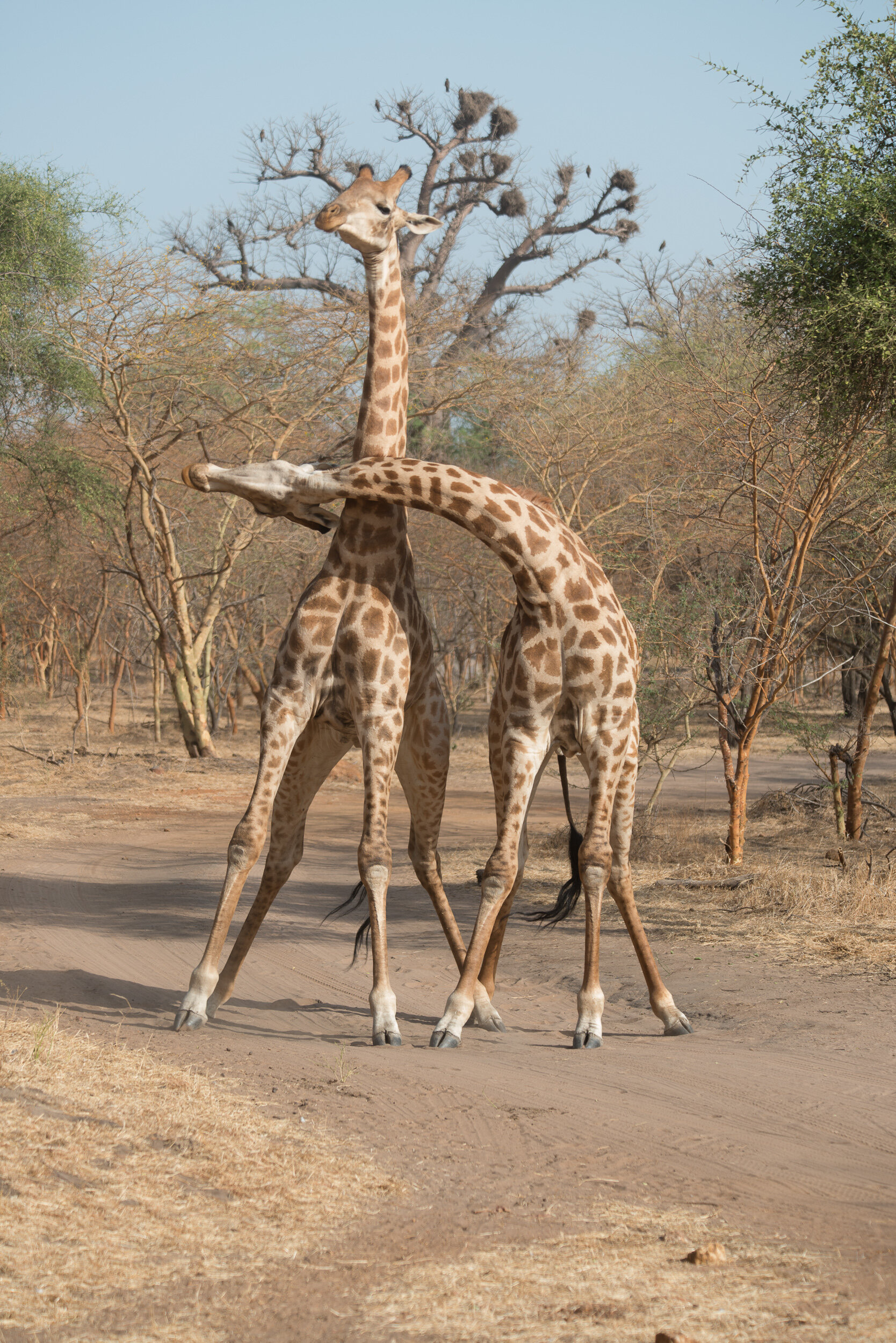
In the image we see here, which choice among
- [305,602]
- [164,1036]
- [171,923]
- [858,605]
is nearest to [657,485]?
[858,605]

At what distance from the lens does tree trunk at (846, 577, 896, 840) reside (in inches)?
350

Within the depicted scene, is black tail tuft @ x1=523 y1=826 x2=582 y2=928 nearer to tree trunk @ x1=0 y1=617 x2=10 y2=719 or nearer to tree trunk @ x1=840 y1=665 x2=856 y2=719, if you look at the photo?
tree trunk @ x1=840 y1=665 x2=856 y2=719

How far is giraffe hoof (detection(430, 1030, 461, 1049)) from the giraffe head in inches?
145

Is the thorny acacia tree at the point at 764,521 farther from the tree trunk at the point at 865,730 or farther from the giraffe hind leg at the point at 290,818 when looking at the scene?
the giraffe hind leg at the point at 290,818

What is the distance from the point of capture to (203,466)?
5.67 metres

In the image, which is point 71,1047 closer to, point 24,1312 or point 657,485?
point 24,1312

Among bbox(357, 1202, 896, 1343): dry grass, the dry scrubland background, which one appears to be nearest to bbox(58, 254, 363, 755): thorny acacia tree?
the dry scrubland background

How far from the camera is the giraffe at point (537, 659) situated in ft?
17.9

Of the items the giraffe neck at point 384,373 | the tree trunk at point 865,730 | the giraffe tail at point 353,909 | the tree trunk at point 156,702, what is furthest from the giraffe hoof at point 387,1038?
the tree trunk at point 156,702

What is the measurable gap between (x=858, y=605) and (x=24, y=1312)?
1214 centimetres


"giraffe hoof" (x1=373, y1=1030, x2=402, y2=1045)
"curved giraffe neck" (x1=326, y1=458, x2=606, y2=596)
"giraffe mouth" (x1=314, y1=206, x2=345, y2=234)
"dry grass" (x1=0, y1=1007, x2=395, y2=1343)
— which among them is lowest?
"giraffe hoof" (x1=373, y1=1030, x2=402, y2=1045)

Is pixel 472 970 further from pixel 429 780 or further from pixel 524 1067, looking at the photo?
pixel 429 780

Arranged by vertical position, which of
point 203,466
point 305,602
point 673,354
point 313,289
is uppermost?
point 313,289

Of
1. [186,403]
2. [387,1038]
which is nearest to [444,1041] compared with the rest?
[387,1038]
